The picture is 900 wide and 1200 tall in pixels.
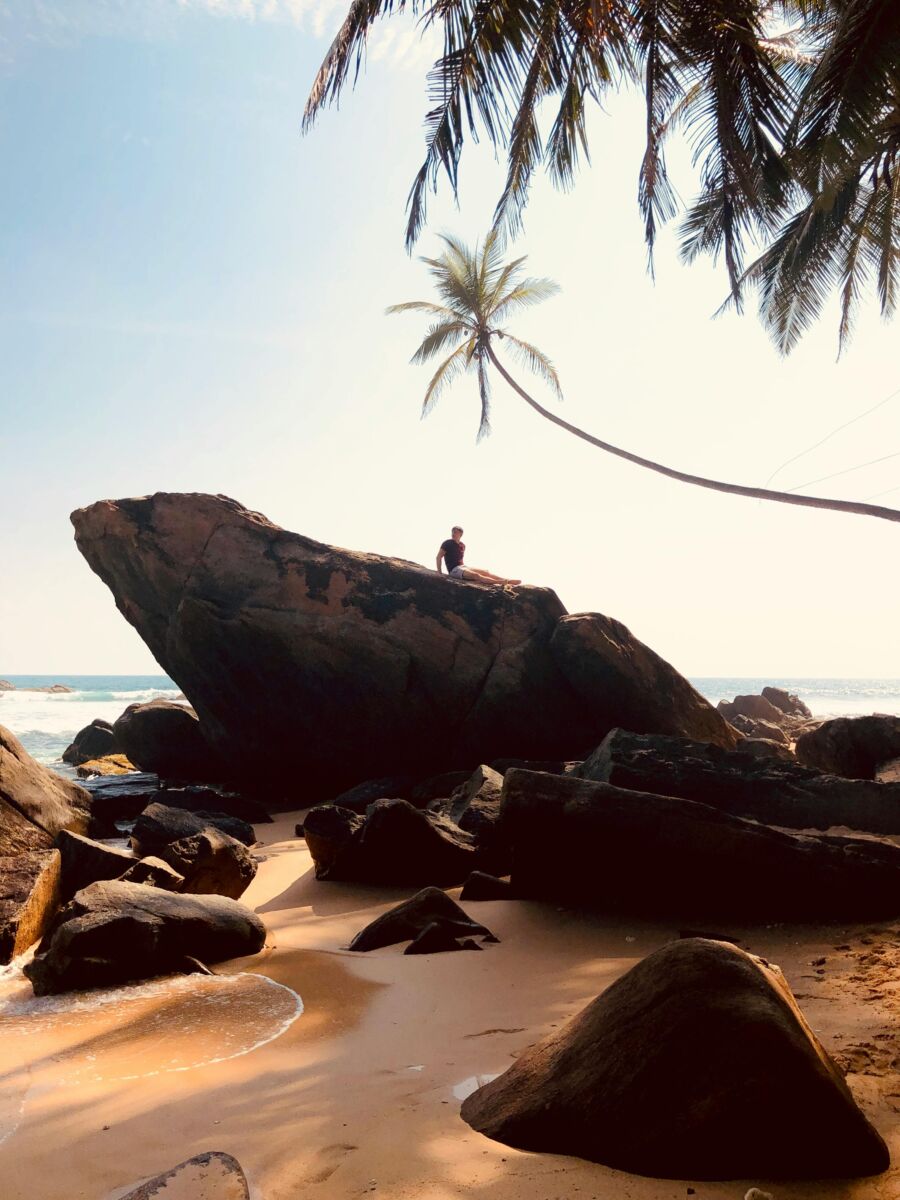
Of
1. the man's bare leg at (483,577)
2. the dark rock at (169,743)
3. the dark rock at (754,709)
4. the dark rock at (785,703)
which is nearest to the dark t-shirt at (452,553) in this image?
the man's bare leg at (483,577)

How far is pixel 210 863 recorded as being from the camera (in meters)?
6.62

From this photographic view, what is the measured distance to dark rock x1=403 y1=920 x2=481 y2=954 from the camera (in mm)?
4824

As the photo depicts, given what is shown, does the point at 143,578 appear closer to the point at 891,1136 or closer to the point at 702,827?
the point at 702,827

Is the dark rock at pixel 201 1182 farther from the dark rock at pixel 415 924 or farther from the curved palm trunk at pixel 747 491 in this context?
the curved palm trunk at pixel 747 491

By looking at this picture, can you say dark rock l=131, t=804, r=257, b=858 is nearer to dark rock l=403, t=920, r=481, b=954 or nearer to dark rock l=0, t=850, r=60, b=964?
dark rock l=0, t=850, r=60, b=964

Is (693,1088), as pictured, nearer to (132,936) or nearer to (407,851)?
(132,936)

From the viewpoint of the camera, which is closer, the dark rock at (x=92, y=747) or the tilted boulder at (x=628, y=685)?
the tilted boulder at (x=628, y=685)

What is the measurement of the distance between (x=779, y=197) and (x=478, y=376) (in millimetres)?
13519

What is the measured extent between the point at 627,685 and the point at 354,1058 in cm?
875

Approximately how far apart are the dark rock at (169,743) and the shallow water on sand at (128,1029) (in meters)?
11.4

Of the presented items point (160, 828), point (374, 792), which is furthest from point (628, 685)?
point (160, 828)

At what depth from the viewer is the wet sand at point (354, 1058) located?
7.34 ft

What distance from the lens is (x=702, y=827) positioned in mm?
5176

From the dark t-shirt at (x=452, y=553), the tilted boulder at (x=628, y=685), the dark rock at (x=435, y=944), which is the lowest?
the dark rock at (x=435, y=944)
